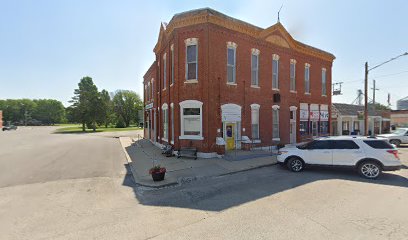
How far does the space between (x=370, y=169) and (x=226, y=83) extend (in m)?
8.94

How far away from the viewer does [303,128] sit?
20422 mm

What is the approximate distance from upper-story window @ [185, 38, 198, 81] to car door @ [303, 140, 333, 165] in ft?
25.7

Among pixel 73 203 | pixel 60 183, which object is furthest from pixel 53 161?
pixel 73 203

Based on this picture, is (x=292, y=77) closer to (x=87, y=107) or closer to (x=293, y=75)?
(x=293, y=75)

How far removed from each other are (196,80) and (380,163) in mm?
10200

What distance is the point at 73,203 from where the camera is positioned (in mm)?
6656

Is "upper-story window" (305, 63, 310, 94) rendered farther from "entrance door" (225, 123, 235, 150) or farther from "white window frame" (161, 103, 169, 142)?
"white window frame" (161, 103, 169, 142)

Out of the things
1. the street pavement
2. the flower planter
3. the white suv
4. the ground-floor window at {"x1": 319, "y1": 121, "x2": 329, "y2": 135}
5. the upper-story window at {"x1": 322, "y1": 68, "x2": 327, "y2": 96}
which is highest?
the upper-story window at {"x1": 322, "y1": 68, "x2": 327, "y2": 96}

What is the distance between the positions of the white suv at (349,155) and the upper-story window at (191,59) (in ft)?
24.3

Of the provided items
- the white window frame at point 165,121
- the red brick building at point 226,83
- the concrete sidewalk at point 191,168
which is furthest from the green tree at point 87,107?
the concrete sidewalk at point 191,168

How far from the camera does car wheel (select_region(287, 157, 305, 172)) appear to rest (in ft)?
34.0

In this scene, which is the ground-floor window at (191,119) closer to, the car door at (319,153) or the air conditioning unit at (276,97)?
the car door at (319,153)

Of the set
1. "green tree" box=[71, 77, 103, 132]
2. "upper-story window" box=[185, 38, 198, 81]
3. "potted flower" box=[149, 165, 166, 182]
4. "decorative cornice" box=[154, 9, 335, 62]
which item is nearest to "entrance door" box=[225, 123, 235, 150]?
"upper-story window" box=[185, 38, 198, 81]

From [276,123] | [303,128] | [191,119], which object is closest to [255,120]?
[276,123]
